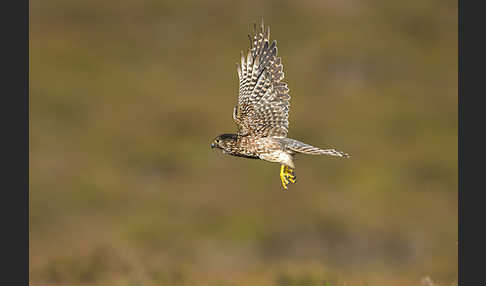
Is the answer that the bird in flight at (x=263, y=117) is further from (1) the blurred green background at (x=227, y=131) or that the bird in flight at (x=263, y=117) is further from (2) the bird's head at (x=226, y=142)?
(1) the blurred green background at (x=227, y=131)

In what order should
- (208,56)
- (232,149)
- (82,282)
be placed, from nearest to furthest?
(232,149), (82,282), (208,56)

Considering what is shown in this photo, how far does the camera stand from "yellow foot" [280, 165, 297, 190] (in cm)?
606

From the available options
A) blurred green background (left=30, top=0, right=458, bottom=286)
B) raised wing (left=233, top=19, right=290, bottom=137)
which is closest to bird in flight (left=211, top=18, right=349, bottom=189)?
raised wing (left=233, top=19, right=290, bottom=137)

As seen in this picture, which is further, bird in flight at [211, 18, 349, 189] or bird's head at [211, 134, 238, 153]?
bird's head at [211, 134, 238, 153]

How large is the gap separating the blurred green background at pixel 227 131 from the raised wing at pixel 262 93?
4386 millimetres

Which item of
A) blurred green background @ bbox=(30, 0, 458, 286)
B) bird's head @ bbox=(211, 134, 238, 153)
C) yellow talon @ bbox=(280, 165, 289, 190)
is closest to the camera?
yellow talon @ bbox=(280, 165, 289, 190)

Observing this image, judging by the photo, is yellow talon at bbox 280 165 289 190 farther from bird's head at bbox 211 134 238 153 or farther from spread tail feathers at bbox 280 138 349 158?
bird's head at bbox 211 134 238 153

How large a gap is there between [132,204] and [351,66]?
12776 mm

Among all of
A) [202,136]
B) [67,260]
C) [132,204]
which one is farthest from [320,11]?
[67,260]

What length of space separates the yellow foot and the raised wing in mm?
486

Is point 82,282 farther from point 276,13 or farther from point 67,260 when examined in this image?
point 276,13

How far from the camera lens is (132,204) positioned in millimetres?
21797

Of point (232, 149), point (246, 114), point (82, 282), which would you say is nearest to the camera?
point (232, 149)

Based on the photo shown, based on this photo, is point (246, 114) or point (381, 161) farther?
point (381, 161)
